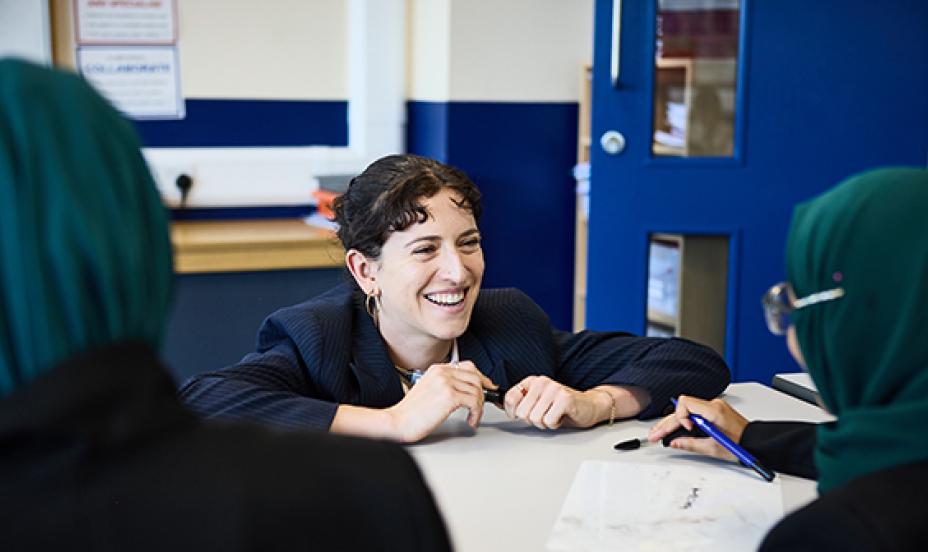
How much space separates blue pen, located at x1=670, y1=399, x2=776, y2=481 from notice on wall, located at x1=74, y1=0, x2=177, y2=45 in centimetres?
282

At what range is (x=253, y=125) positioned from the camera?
405cm

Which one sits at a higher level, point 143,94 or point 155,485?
point 143,94

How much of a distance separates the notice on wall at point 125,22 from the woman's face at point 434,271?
2292 mm

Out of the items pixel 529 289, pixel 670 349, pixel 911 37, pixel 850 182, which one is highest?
pixel 911 37

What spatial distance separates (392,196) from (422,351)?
28 cm

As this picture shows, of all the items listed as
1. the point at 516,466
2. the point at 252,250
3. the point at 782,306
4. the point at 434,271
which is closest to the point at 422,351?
the point at 434,271

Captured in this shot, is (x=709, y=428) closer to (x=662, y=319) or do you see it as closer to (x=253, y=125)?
(x=662, y=319)

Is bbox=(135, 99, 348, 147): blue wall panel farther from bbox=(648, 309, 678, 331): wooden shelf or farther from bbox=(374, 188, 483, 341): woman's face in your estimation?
bbox=(374, 188, 483, 341): woman's face

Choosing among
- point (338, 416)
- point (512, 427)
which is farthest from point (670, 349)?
point (338, 416)

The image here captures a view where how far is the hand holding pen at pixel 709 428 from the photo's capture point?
1.58m

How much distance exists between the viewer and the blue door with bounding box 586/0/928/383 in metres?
3.30

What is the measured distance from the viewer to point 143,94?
388 cm

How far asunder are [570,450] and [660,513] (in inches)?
11.6

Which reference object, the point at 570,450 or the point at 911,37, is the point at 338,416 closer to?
the point at 570,450
